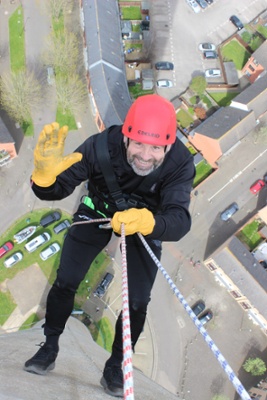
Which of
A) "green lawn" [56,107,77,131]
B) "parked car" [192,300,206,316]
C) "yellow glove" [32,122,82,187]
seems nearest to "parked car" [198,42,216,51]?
"green lawn" [56,107,77,131]

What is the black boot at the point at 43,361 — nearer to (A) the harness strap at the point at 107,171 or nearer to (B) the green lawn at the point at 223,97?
(A) the harness strap at the point at 107,171

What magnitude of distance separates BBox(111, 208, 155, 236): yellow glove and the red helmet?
3.35 ft

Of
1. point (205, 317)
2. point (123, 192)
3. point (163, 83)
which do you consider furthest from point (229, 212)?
point (123, 192)

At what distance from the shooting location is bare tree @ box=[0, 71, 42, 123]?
16438 mm

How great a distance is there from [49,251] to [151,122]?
1147cm

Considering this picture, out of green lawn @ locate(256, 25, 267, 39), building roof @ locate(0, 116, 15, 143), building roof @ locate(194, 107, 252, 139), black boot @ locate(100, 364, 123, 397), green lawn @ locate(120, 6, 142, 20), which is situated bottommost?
black boot @ locate(100, 364, 123, 397)

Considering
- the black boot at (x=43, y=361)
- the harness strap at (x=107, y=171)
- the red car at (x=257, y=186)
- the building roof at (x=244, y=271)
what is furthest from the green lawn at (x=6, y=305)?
the red car at (x=257, y=186)

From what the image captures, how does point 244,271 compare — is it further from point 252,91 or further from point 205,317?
point 252,91

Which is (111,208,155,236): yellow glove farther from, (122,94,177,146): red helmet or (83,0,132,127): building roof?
(83,0,132,127): building roof

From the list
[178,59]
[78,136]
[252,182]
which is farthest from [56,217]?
[178,59]

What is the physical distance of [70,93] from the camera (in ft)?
55.4

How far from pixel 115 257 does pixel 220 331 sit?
5551mm

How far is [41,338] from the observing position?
677cm

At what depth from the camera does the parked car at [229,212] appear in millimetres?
17406
